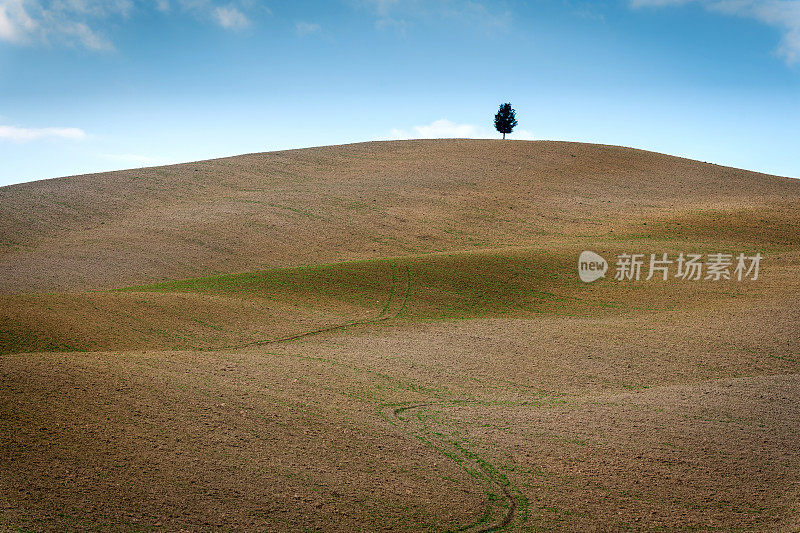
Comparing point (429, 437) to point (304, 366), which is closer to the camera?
point (429, 437)

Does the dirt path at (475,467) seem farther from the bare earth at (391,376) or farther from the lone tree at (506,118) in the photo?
the lone tree at (506,118)

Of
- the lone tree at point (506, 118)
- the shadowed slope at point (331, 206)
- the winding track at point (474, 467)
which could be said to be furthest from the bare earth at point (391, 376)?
the lone tree at point (506, 118)

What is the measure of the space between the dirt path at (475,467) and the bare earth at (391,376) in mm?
40

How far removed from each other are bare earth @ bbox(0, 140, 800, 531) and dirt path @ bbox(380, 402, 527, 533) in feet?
0.13

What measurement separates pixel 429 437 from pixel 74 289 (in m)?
18.1

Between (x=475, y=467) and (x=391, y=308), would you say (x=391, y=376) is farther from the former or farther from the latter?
(x=391, y=308)

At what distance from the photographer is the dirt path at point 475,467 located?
7.11m

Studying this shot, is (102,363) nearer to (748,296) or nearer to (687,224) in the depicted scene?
(748,296)

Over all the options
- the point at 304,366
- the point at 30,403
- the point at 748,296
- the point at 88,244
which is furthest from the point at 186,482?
the point at 88,244

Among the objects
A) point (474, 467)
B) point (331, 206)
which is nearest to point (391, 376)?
point (474, 467)

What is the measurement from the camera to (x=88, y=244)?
92.8 feet

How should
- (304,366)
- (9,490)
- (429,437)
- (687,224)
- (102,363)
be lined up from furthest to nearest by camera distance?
(687,224)
(304,366)
(102,363)
(429,437)
(9,490)

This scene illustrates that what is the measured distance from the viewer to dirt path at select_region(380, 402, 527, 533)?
711 centimetres

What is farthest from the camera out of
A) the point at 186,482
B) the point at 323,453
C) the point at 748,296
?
the point at 748,296
